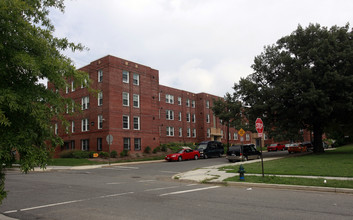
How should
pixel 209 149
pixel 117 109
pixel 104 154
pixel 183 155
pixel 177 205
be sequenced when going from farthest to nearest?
pixel 209 149 < pixel 117 109 < pixel 104 154 < pixel 183 155 < pixel 177 205

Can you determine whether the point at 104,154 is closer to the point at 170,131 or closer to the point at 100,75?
the point at 100,75

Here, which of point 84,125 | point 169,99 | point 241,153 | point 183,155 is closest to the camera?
point 241,153

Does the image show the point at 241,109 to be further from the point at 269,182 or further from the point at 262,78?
the point at 269,182

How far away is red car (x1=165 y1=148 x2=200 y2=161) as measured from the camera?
31.5 meters

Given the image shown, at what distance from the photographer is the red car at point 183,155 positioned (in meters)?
31.5

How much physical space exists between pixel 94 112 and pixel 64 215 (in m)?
30.2

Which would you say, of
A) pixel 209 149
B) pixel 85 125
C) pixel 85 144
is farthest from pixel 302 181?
pixel 85 125

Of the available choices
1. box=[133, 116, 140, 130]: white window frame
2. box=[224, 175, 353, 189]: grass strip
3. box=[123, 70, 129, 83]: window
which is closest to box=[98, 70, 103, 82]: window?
box=[123, 70, 129, 83]: window

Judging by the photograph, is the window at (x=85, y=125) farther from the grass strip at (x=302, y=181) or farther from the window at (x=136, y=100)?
the grass strip at (x=302, y=181)

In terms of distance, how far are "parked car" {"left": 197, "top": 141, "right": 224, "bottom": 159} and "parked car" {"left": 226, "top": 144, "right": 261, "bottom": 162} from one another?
748 centimetres

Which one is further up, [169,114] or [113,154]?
[169,114]

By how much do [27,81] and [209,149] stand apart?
104 ft

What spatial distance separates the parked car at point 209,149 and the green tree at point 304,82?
712 cm

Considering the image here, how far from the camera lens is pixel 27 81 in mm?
5469
